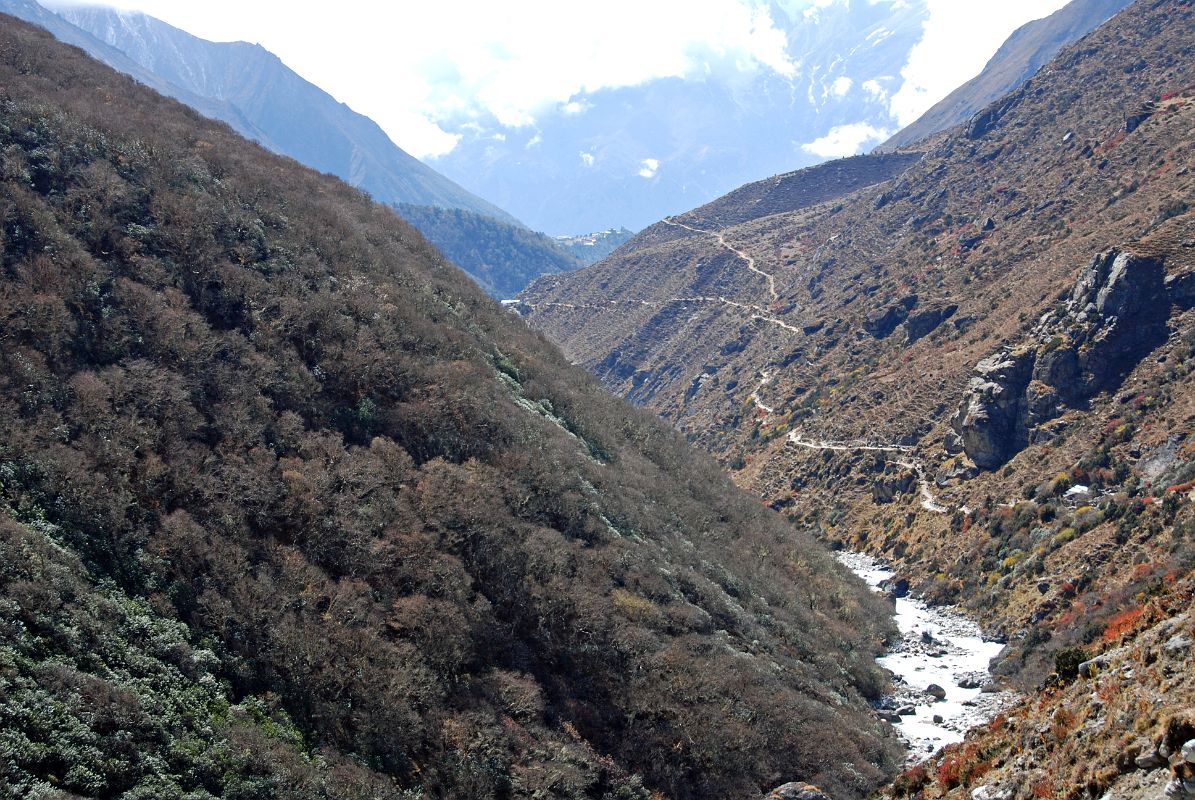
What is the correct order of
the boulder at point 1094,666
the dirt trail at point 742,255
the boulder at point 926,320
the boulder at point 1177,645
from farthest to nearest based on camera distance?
the dirt trail at point 742,255 < the boulder at point 926,320 < the boulder at point 1094,666 < the boulder at point 1177,645

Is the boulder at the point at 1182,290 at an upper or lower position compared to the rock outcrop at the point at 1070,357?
upper

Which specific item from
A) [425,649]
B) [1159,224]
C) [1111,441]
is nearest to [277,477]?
[425,649]

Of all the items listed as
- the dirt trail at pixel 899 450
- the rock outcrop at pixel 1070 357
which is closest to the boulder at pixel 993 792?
the dirt trail at pixel 899 450

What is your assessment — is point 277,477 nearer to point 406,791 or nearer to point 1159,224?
point 406,791

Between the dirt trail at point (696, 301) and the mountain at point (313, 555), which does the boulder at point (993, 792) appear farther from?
the dirt trail at point (696, 301)

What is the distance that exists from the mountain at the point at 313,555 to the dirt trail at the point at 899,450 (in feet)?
45.2

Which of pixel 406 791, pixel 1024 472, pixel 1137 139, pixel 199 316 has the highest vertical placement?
pixel 1137 139

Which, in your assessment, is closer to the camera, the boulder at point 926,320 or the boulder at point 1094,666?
the boulder at point 1094,666

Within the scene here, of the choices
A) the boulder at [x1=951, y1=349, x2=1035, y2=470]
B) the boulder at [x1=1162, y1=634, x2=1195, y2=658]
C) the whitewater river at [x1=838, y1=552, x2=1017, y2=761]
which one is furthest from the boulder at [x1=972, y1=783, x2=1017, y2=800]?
the boulder at [x1=951, y1=349, x2=1035, y2=470]

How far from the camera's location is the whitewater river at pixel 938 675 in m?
30.7

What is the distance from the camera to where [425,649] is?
75.7ft

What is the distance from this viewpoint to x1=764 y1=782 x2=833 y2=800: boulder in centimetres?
2317

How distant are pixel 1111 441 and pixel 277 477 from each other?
4732 centimetres

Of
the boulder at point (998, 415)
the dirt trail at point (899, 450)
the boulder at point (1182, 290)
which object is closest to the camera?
the boulder at point (1182, 290)
